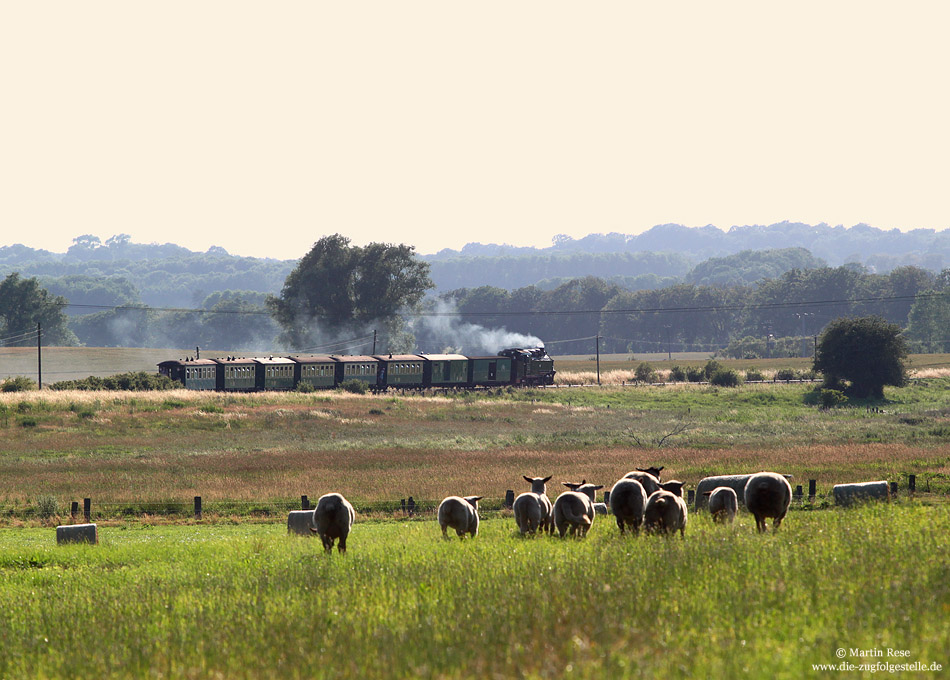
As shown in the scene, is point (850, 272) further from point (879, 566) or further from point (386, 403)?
point (879, 566)

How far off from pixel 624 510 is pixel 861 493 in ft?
30.1

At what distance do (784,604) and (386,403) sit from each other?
63685 millimetres

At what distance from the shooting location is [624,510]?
1675 cm

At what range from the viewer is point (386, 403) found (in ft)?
238

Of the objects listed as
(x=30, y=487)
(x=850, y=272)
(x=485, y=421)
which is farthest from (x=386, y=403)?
(x=850, y=272)

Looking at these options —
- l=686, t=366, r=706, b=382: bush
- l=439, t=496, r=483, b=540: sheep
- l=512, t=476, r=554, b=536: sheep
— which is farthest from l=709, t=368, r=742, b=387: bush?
l=439, t=496, r=483, b=540: sheep

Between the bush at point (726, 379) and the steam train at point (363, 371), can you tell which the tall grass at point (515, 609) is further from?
the bush at point (726, 379)

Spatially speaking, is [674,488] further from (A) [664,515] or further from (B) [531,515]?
(B) [531,515]

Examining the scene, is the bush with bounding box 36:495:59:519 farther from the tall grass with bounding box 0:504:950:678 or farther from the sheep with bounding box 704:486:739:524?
the sheep with bounding box 704:486:739:524

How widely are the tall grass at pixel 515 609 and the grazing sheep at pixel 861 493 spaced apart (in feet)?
22.2

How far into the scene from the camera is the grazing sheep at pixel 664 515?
1591 centimetres

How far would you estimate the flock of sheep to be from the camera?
16.1 metres

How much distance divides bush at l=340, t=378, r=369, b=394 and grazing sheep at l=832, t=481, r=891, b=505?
67.7m

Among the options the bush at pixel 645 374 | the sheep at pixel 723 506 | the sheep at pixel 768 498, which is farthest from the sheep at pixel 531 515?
the bush at pixel 645 374
